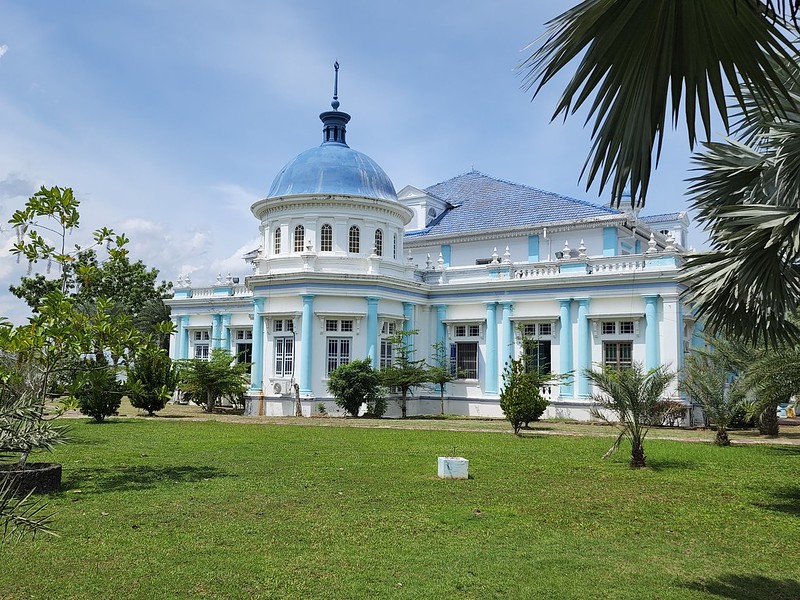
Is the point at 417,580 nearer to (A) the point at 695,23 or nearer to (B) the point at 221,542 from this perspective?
(B) the point at 221,542

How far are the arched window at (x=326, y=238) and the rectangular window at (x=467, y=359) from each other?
21.0 feet

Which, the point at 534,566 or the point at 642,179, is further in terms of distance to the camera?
the point at 534,566

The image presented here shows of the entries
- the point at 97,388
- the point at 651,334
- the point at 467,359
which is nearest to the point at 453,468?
the point at 97,388

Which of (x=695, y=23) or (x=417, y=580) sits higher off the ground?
(x=695, y=23)

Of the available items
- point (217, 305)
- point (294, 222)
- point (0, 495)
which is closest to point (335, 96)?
point (294, 222)

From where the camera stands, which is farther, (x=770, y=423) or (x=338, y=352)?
(x=338, y=352)

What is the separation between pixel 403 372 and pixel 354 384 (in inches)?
78.4

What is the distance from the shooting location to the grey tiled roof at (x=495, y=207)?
3353 cm

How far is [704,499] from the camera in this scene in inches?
420

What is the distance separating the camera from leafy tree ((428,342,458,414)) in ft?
92.3

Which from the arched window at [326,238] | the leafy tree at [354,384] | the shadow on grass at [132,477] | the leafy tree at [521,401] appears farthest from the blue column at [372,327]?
the shadow on grass at [132,477]

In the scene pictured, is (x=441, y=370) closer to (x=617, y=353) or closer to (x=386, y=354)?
(x=386, y=354)

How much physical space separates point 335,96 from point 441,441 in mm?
19439

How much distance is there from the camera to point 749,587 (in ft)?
21.7
